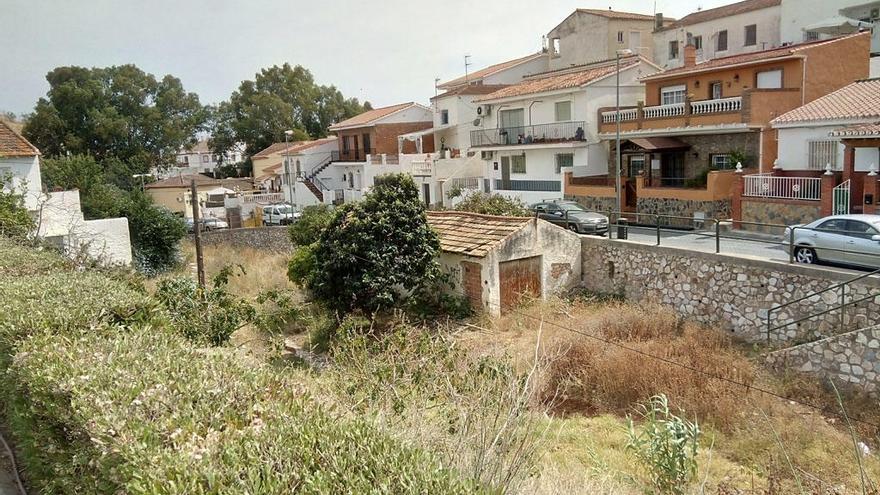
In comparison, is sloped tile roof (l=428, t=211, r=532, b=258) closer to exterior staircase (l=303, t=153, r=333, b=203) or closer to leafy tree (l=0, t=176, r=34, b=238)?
leafy tree (l=0, t=176, r=34, b=238)

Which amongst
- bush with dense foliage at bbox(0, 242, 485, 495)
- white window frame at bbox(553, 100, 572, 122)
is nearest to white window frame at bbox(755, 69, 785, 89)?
white window frame at bbox(553, 100, 572, 122)

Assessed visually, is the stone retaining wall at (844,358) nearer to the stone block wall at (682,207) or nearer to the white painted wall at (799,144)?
the white painted wall at (799,144)

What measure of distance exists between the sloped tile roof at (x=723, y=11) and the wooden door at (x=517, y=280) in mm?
30808

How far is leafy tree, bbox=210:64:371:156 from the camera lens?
70.9 meters

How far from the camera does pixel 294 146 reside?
195 feet

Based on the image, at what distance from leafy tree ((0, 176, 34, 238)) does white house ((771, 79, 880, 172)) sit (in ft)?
81.8

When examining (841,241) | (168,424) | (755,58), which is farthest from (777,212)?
(168,424)

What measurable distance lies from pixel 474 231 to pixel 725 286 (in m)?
7.36

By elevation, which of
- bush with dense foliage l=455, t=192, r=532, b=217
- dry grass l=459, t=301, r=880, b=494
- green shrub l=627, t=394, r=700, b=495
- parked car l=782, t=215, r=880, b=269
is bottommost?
dry grass l=459, t=301, r=880, b=494

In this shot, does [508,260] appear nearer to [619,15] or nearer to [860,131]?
[860,131]

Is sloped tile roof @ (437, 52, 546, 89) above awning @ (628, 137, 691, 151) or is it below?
above

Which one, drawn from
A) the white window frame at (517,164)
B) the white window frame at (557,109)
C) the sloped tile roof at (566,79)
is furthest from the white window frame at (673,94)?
the white window frame at (517,164)

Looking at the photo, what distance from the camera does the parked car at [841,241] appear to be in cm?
1460

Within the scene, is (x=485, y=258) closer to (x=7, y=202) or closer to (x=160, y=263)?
(x=7, y=202)
